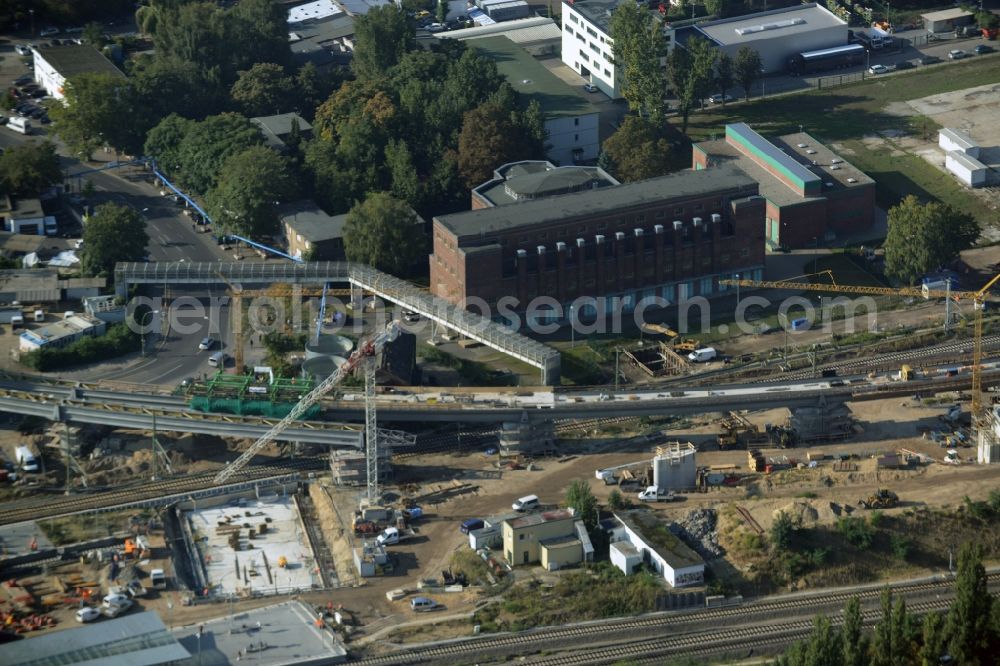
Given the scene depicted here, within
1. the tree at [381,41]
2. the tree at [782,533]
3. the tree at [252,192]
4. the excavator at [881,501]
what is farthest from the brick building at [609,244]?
the tree at [782,533]

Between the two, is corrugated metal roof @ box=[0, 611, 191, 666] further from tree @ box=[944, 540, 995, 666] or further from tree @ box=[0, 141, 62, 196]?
tree @ box=[0, 141, 62, 196]

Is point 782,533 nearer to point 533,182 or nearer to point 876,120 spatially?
point 533,182

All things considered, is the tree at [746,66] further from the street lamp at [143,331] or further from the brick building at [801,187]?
the street lamp at [143,331]

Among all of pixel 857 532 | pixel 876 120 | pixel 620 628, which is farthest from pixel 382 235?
pixel 876 120

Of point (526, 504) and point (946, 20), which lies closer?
point (526, 504)

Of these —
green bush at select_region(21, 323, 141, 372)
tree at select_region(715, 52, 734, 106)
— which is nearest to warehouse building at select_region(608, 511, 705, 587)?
green bush at select_region(21, 323, 141, 372)
